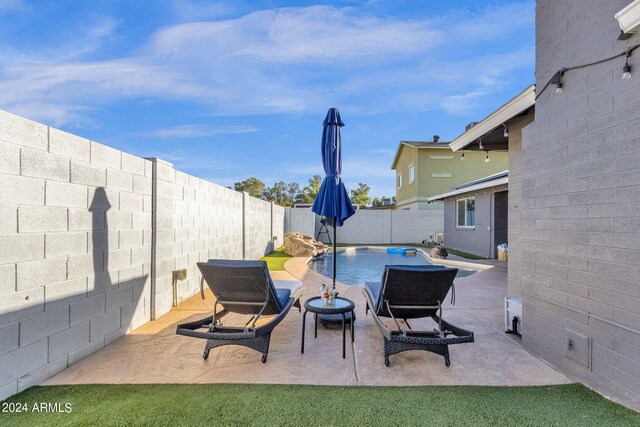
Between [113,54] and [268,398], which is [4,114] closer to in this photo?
[268,398]

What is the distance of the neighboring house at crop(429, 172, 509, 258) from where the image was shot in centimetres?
1134

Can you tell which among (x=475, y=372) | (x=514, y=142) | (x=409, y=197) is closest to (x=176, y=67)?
(x=514, y=142)

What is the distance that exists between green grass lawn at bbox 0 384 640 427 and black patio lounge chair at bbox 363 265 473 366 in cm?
47

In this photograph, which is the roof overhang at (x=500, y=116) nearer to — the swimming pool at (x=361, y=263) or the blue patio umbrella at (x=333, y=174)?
the blue patio umbrella at (x=333, y=174)

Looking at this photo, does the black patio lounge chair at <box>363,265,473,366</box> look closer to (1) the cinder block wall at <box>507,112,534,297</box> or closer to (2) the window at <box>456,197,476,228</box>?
(1) the cinder block wall at <box>507,112,534,297</box>

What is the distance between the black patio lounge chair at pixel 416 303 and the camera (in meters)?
3.03

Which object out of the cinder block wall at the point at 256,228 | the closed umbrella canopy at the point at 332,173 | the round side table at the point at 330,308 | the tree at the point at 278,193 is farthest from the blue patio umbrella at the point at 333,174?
the tree at the point at 278,193

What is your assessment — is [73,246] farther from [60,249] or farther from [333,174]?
[333,174]

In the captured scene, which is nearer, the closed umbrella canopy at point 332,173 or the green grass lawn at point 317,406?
the green grass lawn at point 317,406

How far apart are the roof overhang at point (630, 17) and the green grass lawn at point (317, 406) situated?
8.97 feet

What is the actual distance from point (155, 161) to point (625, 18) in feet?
17.2

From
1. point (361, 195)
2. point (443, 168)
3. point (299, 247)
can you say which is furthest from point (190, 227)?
point (361, 195)

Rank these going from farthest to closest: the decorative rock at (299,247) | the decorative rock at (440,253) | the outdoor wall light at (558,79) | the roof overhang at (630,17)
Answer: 1. the decorative rock at (299,247)
2. the decorative rock at (440,253)
3. the outdoor wall light at (558,79)
4. the roof overhang at (630,17)

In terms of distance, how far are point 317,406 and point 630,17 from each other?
11.6ft
